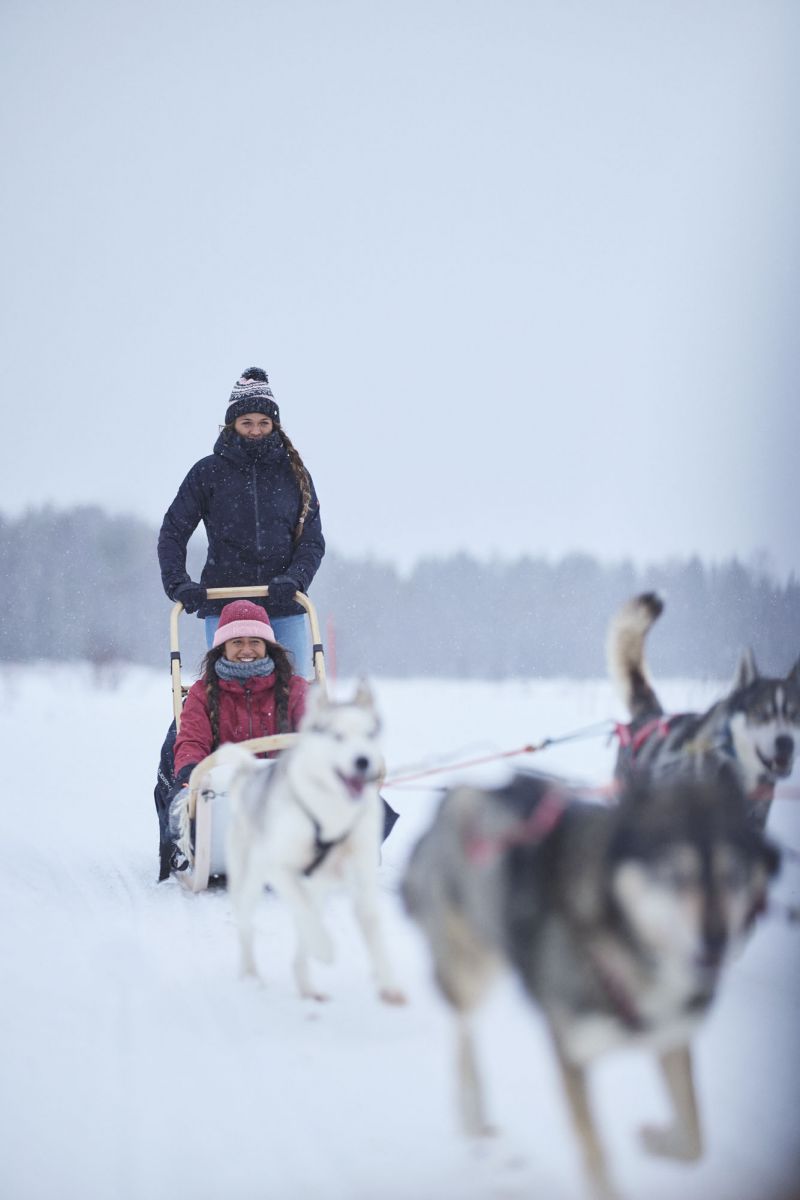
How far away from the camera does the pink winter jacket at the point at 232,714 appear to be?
66.9 inches

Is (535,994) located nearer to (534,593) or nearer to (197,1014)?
(197,1014)

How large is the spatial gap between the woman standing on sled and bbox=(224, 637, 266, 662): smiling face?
0.62ft

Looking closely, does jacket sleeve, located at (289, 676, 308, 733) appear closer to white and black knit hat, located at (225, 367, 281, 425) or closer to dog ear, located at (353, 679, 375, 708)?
dog ear, located at (353, 679, 375, 708)

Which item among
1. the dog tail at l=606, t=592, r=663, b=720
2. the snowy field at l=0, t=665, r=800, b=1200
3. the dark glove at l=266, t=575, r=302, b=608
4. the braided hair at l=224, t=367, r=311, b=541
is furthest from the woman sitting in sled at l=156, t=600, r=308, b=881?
the dog tail at l=606, t=592, r=663, b=720

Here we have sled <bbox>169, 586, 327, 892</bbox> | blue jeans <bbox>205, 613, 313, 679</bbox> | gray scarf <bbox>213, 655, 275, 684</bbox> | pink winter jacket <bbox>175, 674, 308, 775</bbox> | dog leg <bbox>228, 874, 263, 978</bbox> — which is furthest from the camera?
blue jeans <bbox>205, 613, 313, 679</bbox>

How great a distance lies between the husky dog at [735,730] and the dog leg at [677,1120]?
26cm

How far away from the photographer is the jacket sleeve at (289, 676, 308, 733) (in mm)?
1585

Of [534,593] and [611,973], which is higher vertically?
[534,593]

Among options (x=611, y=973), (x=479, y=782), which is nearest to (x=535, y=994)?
(x=611, y=973)

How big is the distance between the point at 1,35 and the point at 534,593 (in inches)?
52.4

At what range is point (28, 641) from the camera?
108 inches

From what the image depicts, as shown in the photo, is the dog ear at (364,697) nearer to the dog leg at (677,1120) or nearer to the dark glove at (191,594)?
the dog leg at (677,1120)

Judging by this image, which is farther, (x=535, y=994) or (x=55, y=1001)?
(x=55, y=1001)

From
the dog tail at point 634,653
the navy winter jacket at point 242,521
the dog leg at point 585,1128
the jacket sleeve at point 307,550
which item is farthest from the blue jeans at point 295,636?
the dog leg at point 585,1128
